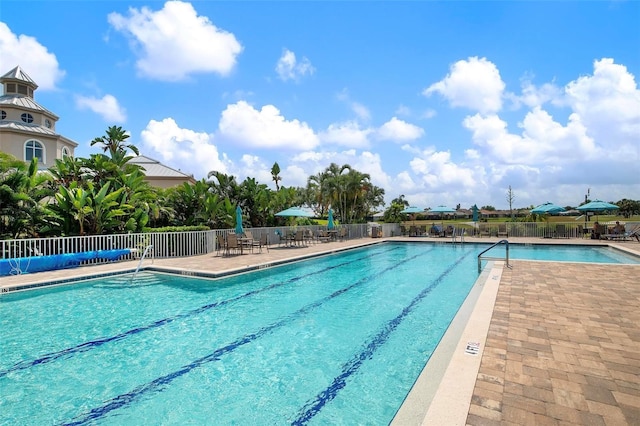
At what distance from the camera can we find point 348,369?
4.51 metres

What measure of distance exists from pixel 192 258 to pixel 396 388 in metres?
11.6

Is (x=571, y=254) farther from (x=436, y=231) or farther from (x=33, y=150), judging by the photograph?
(x=33, y=150)

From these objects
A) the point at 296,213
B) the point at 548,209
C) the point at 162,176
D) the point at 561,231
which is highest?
the point at 162,176

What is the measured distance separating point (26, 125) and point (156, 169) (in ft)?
33.2

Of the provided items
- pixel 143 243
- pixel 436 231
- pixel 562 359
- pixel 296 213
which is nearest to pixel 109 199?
pixel 143 243

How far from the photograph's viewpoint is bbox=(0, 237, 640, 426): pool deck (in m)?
2.78

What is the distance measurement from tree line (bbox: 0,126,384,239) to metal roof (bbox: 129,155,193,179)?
33.7 feet

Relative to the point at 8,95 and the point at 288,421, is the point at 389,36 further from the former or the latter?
the point at 8,95

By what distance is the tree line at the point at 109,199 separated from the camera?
40.4ft

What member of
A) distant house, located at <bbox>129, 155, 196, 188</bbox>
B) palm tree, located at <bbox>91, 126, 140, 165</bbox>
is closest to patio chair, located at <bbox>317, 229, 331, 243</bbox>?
palm tree, located at <bbox>91, 126, 140, 165</bbox>

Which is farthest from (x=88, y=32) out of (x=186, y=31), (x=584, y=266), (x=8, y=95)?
(x=8, y=95)

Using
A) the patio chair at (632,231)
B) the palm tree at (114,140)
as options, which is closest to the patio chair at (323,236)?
the palm tree at (114,140)

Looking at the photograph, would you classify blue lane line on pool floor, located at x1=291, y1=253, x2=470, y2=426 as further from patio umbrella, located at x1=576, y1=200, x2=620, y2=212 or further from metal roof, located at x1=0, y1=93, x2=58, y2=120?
metal roof, located at x1=0, y1=93, x2=58, y2=120

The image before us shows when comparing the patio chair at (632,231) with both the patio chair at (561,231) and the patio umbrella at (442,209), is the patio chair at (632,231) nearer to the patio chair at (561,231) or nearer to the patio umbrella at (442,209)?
the patio chair at (561,231)
